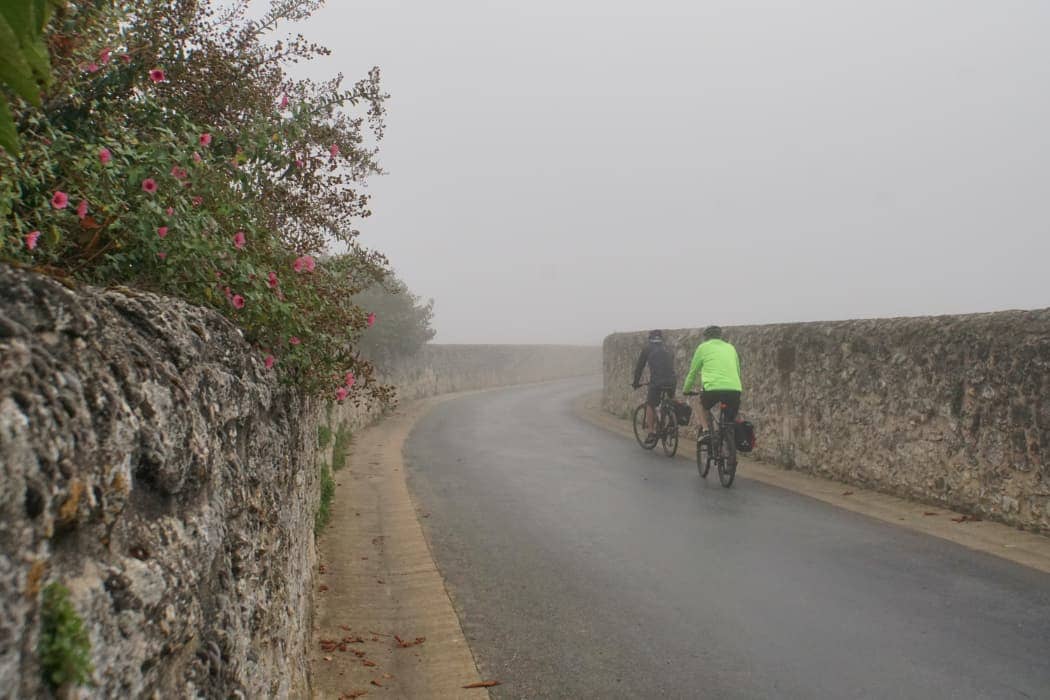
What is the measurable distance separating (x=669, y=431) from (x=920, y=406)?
494cm

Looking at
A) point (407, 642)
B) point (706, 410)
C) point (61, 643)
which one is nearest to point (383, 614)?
point (407, 642)

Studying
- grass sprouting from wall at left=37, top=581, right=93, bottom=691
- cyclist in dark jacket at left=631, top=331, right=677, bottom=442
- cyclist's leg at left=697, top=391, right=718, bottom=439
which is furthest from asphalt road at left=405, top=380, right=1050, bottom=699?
cyclist in dark jacket at left=631, top=331, right=677, bottom=442

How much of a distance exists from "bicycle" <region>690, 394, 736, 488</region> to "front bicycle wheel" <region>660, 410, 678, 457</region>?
7.23ft

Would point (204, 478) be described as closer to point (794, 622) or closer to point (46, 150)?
point (46, 150)

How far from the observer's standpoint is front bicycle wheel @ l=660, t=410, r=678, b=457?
42.8 ft

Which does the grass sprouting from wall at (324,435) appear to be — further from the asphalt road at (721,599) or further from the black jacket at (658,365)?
the black jacket at (658,365)

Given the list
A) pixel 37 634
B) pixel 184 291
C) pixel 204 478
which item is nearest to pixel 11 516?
pixel 37 634

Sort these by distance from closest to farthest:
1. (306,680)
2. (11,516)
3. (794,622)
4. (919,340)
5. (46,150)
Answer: (11,516) < (46,150) < (306,680) < (794,622) < (919,340)

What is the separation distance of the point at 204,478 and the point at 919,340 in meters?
8.68

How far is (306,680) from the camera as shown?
3.85 meters

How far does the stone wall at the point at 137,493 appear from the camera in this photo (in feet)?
4.25

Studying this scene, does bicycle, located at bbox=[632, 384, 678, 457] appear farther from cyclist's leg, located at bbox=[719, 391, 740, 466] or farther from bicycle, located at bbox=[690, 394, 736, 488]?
cyclist's leg, located at bbox=[719, 391, 740, 466]

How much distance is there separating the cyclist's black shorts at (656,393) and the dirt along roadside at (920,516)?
74.0 inches

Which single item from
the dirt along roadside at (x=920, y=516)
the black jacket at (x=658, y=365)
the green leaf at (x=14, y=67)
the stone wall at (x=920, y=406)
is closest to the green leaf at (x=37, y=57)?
the green leaf at (x=14, y=67)
